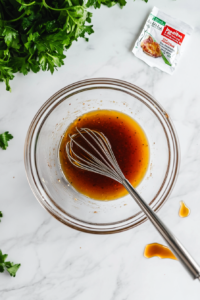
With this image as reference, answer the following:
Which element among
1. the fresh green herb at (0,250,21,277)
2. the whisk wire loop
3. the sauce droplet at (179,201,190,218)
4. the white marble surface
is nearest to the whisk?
the whisk wire loop

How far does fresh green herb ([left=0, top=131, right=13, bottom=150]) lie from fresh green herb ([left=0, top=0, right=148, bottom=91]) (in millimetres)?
226

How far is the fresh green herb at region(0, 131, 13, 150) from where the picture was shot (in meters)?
1.10

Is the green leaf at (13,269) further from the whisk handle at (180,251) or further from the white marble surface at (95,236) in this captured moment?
the whisk handle at (180,251)

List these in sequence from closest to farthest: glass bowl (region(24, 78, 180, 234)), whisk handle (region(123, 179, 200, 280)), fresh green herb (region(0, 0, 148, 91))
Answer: whisk handle (region(123, 179, 200, 280)) → fresh green herb (region(0, 0, 148, 91)) → glass bowl (region(24, 78, 180, 234))

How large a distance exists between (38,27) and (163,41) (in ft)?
1.70

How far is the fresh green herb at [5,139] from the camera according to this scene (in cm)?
110

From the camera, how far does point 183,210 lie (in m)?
1.15

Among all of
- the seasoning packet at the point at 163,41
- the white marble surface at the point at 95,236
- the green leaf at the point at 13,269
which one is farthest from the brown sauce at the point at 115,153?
the green leaf at the point at 13,269

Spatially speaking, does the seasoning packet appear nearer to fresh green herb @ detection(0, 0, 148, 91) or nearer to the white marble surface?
the white marble surface

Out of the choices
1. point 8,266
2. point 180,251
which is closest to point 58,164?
A: point 8,266

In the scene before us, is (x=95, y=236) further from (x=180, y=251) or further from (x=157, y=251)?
(x=180, y=251)

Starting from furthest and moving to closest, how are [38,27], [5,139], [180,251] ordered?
[5,139] < [38,27] < [180,251]

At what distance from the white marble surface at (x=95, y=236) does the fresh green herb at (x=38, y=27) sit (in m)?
0.13

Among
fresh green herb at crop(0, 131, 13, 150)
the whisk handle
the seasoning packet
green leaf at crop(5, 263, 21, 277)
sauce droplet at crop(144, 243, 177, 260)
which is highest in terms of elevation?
the seasoning packet
